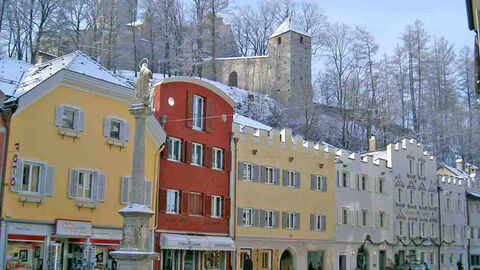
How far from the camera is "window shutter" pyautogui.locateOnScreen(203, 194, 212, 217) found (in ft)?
119

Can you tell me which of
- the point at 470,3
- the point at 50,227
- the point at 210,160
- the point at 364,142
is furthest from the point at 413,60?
the point at 470,3

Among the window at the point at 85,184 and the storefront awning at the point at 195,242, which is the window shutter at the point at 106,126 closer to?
the window at the point at 85,184

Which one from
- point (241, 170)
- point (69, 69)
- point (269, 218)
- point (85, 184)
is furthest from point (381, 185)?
point (69, 69)

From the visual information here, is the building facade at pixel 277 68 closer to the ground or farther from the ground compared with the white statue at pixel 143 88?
farther from the ground

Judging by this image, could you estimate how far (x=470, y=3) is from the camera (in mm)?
14961

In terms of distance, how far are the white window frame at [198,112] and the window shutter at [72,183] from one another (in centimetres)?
918

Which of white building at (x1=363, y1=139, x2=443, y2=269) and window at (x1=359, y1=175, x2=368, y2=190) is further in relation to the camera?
white building at (x1=363, y1=139, x2=443, y2=269)

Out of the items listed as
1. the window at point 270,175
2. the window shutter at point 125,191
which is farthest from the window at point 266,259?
the window shutter at point 125,191

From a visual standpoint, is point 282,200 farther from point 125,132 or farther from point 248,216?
point 125,132

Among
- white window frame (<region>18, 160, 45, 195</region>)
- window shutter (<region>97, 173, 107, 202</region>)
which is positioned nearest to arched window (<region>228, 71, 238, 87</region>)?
window shutter (<region>97, 173, 107, 202</region>)

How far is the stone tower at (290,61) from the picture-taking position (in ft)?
299

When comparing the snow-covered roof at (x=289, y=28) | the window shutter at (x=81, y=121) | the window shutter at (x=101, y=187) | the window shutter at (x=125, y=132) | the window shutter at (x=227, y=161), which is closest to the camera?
the window shutter at (x=81, y=121)

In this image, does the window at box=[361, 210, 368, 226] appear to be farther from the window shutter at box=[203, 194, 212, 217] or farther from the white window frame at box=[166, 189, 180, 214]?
the white window frame at box=[166, 189, 180, 214]

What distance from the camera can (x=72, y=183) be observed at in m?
28.3
